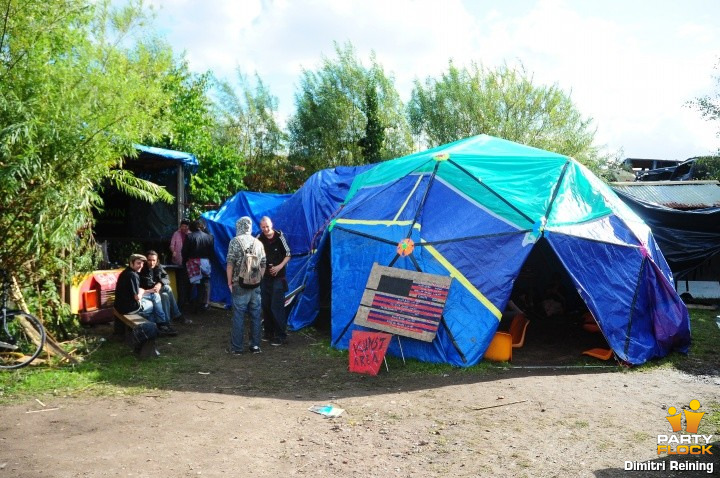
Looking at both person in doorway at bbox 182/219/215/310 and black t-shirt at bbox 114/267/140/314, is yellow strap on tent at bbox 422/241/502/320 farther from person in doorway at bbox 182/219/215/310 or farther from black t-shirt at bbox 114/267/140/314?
person in doorway at bbox 182/219/215/310

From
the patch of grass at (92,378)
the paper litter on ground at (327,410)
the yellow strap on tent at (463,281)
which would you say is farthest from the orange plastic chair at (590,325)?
the patch of grass at (92,378)

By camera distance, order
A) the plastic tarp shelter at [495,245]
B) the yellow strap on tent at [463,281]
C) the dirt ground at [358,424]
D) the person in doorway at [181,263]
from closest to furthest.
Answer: the dirt ground at [358,424] → the yellow strap on tent at [463,281] → the plastic tarp shelter at [495,245] → the person in doorway at [181,263]

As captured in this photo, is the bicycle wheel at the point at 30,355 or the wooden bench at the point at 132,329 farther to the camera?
the wooden bench at the point at 132,329

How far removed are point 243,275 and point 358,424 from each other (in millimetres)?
2891

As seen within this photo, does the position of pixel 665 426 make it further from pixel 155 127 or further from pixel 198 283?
pixel 198 283

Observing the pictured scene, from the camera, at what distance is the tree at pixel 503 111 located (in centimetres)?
2244

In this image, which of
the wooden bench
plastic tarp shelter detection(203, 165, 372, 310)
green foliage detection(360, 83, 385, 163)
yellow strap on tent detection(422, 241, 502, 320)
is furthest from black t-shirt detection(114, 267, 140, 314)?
green foliage detection(360, 83, 385, 163)

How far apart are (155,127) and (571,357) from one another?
6.28m

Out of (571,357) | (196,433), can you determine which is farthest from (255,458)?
(571,357)

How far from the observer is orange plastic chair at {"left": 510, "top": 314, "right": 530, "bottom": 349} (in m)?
8.20

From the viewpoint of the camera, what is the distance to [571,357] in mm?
7703

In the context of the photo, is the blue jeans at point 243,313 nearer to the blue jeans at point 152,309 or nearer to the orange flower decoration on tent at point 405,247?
the blue jeans at point 152,309

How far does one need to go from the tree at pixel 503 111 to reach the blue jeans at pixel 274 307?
51.5 ft

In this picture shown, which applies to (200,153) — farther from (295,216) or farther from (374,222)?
(374,222)
